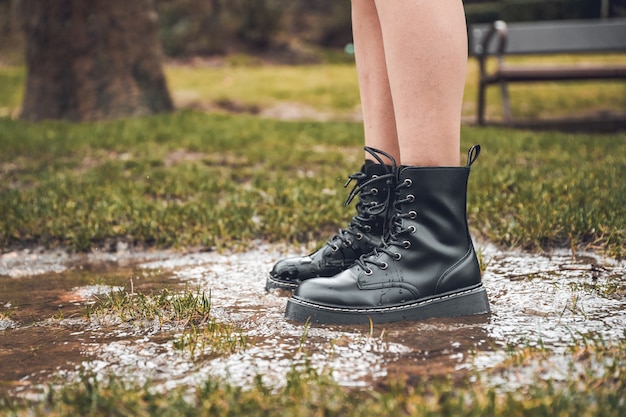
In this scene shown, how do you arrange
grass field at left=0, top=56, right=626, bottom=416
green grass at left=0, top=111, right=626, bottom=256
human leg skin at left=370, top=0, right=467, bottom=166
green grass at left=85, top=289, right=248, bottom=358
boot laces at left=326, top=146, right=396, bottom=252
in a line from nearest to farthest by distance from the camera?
grass field at left=0, top=56, right=626, bottom=416 → green grass at left=85, top=289, right=248, bottom=358 → human leg skin at left=370, top=0, right=467, bottom=166 → boot laces at left=326, top=146, right=396, bottom=252 → green grass at left=0, top=111, right=626, bottom=256

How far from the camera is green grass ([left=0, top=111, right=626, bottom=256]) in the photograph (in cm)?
299

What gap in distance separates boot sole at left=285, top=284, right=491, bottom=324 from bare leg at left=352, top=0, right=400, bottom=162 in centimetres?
51

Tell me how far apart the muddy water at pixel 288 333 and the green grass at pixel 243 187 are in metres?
0.50

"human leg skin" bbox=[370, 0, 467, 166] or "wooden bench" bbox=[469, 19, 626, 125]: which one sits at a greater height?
"wooden bench" bbox=[469, 19, 626, 125]

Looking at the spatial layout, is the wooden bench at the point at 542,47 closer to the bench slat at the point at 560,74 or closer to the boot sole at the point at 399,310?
the bench slat at the point at 560,74

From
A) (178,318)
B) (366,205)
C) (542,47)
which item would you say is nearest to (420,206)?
(366,205)

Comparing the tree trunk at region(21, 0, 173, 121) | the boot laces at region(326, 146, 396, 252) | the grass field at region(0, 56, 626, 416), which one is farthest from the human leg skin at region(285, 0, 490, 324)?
the tree trunk at region(21, 0, 173, 121)

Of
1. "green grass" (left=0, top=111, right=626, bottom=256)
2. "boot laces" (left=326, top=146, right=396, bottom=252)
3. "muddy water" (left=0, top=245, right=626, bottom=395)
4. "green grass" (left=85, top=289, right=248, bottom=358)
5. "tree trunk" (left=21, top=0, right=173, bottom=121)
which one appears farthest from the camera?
"tree trunk" (left=21, top=0, right=173, bottom=121)

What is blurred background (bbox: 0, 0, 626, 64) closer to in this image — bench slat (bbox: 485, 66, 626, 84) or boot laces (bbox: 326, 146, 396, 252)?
bench slat (bbox: 485, 66, 626, 84)

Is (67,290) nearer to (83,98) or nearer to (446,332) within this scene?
(446,332)

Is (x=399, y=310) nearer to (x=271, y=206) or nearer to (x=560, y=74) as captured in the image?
(x=271, y=206)

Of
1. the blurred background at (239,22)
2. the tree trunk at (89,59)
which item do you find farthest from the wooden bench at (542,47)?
the blurred background at (239,22)

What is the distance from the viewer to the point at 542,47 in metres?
8.69

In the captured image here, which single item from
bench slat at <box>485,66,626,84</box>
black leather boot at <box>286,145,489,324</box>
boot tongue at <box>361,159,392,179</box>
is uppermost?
Result: bench slat at <box>485,66,626,84</box>
